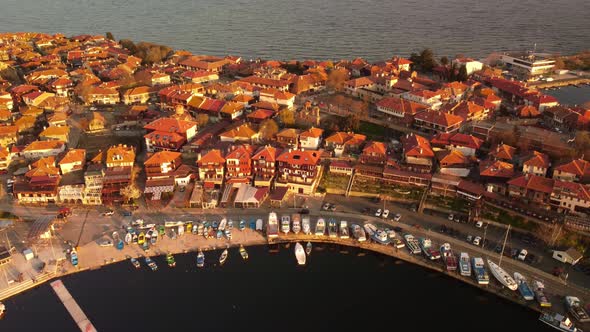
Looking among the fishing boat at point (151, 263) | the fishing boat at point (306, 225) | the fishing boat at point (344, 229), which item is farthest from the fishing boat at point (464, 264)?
the fishing boat at point (151, 263)

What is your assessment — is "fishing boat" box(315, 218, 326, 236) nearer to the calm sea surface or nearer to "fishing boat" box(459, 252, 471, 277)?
"fishing boat" box(459, 252, 471, 277)

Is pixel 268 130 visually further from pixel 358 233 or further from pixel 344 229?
pixel 358 233

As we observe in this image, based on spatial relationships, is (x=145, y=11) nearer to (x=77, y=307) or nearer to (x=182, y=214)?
(x=182, y=214)

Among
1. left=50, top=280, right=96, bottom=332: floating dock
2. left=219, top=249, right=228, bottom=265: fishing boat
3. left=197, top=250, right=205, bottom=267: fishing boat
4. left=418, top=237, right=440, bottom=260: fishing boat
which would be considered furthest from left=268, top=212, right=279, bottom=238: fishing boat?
left=50, top=280, right=96, bottom=332: floating dock

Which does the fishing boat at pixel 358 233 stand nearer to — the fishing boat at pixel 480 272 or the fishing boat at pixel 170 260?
the fishing boat at pixel 480 272

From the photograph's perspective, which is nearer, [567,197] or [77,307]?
[77,307]

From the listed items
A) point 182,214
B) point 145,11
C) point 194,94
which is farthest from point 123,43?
point 182,214
